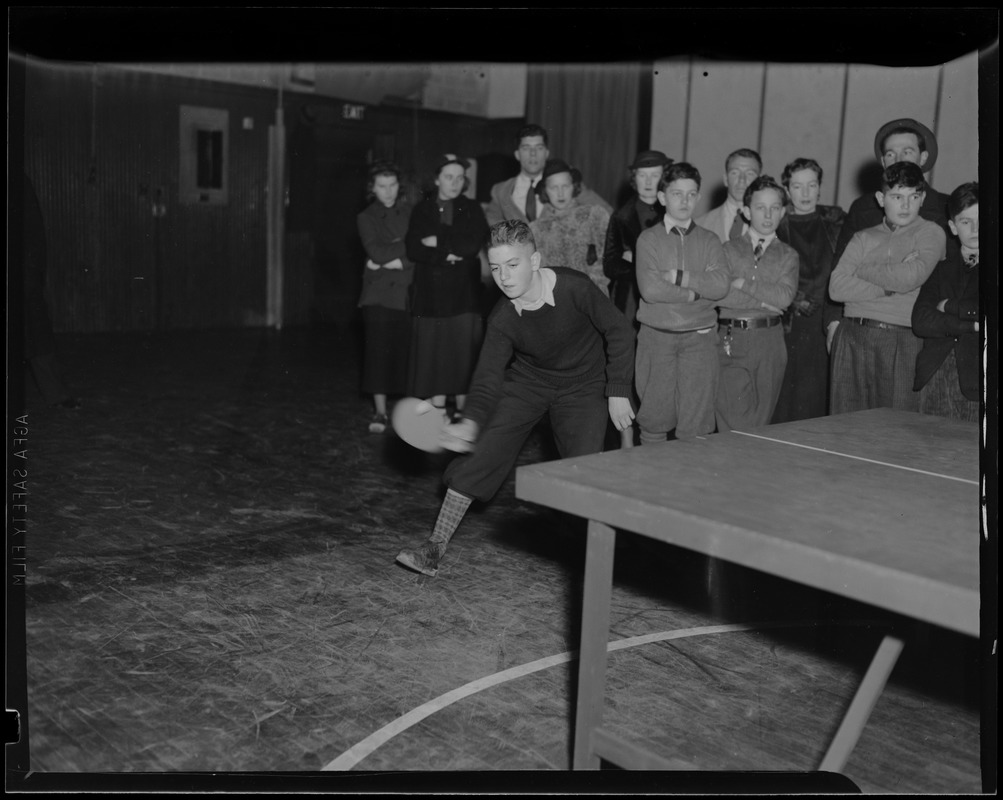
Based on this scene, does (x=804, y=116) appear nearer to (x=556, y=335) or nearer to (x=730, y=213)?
(x=730, y=213)

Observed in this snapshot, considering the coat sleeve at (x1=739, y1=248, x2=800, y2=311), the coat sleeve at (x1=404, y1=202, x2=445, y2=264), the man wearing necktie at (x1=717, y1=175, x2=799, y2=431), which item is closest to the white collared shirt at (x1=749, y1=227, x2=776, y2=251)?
the man wearing necktie at (x1=717, y1=175, x2=799, y2=431)

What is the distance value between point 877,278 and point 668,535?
3060 millimetres

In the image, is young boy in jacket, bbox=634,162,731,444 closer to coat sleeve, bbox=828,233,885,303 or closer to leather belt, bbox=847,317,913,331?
coat sleeve, bbox=828,233,885,303

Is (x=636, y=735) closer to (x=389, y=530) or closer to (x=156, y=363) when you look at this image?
(x=389, y=530)

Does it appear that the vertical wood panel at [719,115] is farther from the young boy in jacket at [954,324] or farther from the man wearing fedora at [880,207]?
the young boy in jacket at [954,324]

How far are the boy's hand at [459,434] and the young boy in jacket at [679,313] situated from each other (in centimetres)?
137

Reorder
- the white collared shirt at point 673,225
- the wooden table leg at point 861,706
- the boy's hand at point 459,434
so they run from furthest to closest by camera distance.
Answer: the white collared shirt at point 673,225
the boy's hand at point 459,434
the wooden table leg at point 861,706

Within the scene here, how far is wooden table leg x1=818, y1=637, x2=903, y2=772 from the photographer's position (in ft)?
8.27

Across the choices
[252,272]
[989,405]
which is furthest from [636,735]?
[252,272]

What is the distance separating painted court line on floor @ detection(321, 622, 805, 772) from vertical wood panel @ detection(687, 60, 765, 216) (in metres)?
5.12

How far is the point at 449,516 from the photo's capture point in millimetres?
4441

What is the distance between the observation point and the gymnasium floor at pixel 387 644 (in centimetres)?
300

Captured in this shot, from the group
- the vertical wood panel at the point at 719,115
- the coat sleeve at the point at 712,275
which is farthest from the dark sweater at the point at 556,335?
the vertical wood panel at the point at 719,115

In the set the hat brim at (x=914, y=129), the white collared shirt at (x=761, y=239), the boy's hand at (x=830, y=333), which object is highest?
the hat brim at (x=914, y=129)
